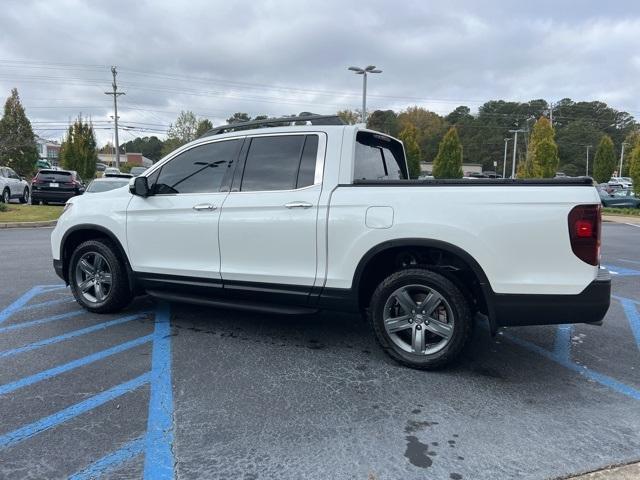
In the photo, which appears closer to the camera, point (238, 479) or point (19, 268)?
point (238, 479)

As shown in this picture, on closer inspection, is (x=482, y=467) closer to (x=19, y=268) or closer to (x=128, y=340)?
(x=128, y=340)

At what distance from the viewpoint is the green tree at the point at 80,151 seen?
36281 mm

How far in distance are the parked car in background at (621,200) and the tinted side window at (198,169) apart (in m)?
29.9

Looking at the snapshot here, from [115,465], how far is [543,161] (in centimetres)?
3625

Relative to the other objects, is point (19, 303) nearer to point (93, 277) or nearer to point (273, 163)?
point (93, 277)

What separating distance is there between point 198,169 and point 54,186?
1812 cm

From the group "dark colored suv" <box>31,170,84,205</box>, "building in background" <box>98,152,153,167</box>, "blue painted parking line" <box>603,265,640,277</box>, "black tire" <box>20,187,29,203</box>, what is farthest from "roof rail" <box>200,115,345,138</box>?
"building in background" <box>98,152,153,167</box>

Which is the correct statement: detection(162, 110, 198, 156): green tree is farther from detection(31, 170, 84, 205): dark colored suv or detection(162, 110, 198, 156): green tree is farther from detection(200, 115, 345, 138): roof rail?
detection(200, 115, 345, 138): roof rail

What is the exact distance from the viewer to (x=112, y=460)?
2678 mm

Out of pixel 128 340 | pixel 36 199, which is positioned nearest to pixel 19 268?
pixel 128 340

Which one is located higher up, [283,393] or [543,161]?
[543,161]

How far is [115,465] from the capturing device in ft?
8.65

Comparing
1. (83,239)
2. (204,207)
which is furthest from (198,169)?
(83,239)

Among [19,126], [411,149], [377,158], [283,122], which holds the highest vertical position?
[19,126]
